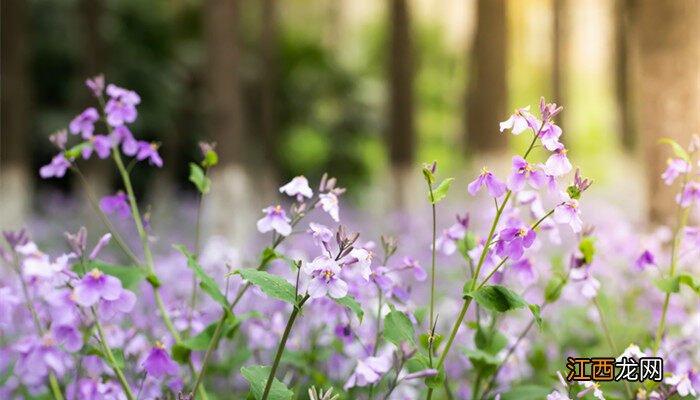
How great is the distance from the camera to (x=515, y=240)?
6.44ft

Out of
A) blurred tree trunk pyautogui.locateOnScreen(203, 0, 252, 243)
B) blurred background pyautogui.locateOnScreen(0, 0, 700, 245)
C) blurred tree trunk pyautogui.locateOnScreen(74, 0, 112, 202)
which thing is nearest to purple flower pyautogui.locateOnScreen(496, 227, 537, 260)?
blurred background pyautogui.locateOnScreen(0, 0, 700, 245)

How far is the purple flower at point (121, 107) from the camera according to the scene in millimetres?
2559

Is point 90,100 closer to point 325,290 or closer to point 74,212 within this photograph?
point 74,212

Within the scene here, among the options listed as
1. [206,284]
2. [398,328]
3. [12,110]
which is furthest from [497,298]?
[12,110]

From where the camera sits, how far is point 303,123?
68.7ft

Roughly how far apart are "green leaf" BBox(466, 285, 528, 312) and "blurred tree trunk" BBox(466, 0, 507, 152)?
1126cm

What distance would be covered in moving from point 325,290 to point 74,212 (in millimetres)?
12888

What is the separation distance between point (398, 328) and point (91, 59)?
32.9ft

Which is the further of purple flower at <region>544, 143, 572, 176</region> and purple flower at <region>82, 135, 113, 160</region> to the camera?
purple flower at <region>82, 135, 113, 160</region>

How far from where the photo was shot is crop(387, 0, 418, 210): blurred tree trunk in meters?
12.8

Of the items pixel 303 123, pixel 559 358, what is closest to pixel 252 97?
pixel 303 123

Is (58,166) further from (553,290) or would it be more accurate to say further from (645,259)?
(645,259)

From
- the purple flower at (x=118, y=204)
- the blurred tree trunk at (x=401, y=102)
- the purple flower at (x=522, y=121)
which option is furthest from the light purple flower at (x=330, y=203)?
the blurred tree trunk at (x=401, y=102)

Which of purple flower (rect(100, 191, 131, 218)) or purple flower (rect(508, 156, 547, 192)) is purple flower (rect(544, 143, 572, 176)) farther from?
purple flower (rect(100, 191, 131, 218))
